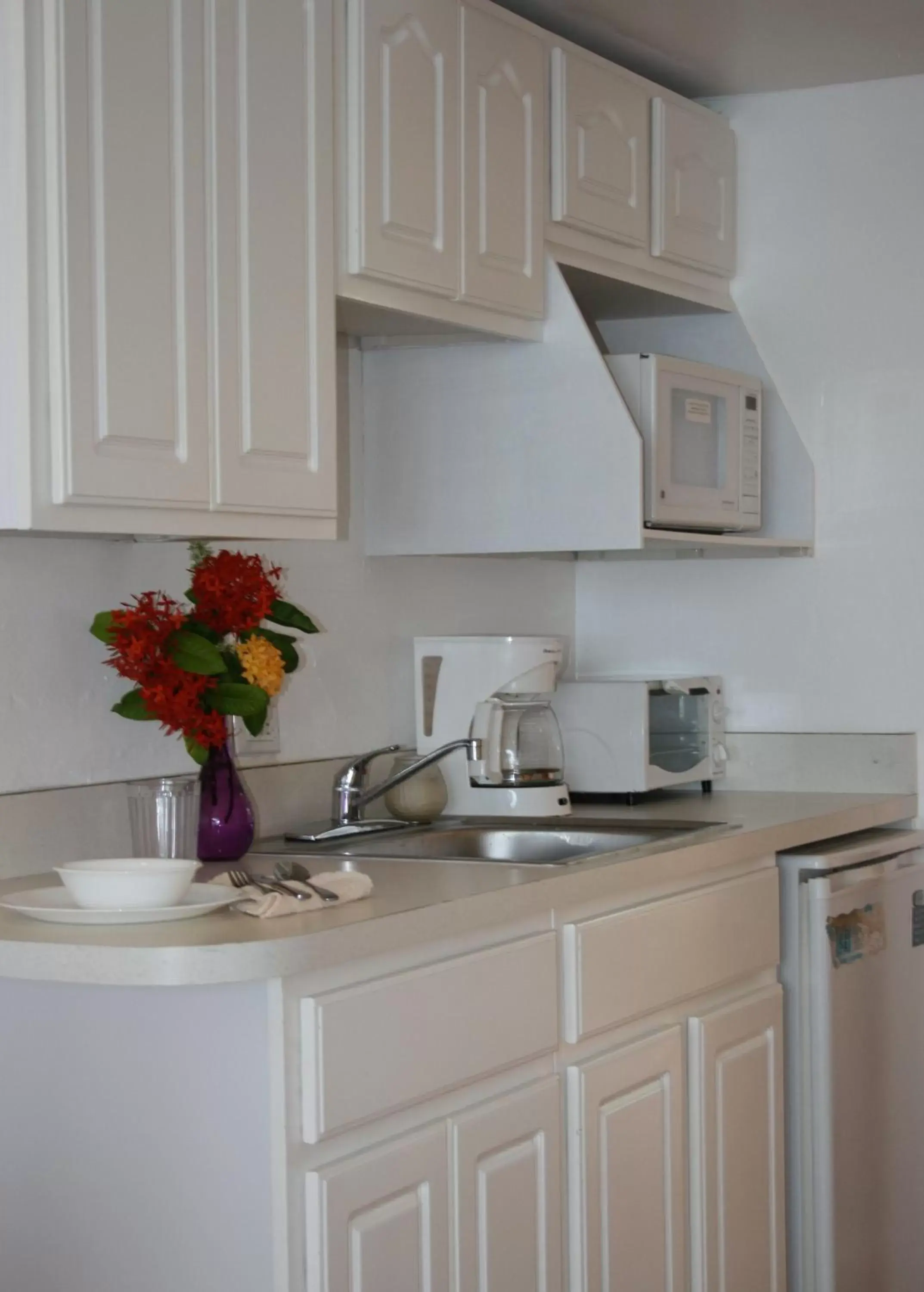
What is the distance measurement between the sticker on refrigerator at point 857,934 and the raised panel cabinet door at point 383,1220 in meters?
1.09

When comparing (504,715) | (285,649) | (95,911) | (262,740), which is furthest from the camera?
(504,715)

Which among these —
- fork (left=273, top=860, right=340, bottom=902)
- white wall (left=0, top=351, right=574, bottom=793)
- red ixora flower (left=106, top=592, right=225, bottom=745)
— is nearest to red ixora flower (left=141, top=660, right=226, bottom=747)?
red ixora flower (left=106, top=592, right=225, bottom=745)

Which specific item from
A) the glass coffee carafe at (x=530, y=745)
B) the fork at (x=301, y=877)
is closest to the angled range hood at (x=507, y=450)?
the glass coffee carafe at (x=530, y=745)

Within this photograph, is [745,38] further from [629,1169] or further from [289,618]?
[629,1169]

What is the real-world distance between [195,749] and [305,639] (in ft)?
1.96

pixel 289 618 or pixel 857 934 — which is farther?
pixel 857 934

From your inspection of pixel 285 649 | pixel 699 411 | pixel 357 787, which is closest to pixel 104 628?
pixel 285 649

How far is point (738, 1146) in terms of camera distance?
269cm

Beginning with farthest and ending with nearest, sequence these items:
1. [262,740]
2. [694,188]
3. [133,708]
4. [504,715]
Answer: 1. [694,188]
2. [504,715]
3. [262,740]
4. [133,708]

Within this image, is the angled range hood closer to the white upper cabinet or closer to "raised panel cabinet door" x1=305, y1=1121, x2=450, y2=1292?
the white upper cabinet

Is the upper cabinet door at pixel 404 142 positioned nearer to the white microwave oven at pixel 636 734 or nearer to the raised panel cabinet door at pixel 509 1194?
the white microwave oven at pixel 636 734

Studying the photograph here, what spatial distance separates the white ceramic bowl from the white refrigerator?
52.3 inches

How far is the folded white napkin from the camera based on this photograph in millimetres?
1900

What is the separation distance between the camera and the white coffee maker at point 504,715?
3.00 meters
